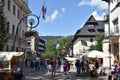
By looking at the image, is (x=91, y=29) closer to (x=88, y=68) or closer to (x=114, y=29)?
(x=114, y=29)

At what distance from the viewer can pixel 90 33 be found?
87.9 meters

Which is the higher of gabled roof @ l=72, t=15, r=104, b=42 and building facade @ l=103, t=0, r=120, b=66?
gabled roof @ l=72, t=15, r=104, b=42

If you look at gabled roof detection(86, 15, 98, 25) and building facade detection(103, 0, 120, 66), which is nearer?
building facade detection(103, 0, 120, 66)

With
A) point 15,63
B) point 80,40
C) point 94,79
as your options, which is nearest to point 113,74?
point 94,79

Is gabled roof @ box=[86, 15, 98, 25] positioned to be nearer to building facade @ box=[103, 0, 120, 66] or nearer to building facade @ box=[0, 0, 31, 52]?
building facade @ box=[0, 0, 31, 52]

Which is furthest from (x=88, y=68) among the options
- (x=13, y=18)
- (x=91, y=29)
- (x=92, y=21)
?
(x=92, y=21)

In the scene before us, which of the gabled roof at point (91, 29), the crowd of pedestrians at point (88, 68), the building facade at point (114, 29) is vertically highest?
the gabled roof at point (91, 29)

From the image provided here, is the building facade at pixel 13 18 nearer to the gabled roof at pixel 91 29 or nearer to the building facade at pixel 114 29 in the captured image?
the building facade at pixel 114 29

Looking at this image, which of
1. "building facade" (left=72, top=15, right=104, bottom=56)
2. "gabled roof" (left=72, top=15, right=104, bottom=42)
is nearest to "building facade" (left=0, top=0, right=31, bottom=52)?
"building facade" (left=72, top=15, right=104, bottom=56)

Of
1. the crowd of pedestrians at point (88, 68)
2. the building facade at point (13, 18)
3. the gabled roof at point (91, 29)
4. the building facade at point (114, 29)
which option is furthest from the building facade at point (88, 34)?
the crowd of pedestrians at point (88, 68)

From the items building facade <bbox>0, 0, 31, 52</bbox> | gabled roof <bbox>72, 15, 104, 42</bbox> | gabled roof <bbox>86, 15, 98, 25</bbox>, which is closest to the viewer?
building facade <bbox>0, 0, 31, 52</bbox>

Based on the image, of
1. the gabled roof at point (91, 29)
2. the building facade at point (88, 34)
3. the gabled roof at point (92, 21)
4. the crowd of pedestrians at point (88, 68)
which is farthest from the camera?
the gabled roof at point (92, 21)

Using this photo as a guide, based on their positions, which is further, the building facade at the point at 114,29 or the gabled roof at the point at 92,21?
the gabled roof at the point at 92,21

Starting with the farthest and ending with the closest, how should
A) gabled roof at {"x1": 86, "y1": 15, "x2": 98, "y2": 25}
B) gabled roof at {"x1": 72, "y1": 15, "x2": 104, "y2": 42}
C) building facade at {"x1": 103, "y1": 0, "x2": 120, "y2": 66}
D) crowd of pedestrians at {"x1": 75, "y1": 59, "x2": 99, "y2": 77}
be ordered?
gabled roof at {"x1": 86, "y1": 15, "x2": 98, "y2": 25} → gabled roof at {"x1": 72, "y1": 15, "x2": 104, "y2": 42} → building facade at {"x1": 103, "y1": 0, "x2": 120, "y2": 66} → crowd of pedestrians at {"x1": 75, "y1": 59, "x2": 99, "y2": 77}
